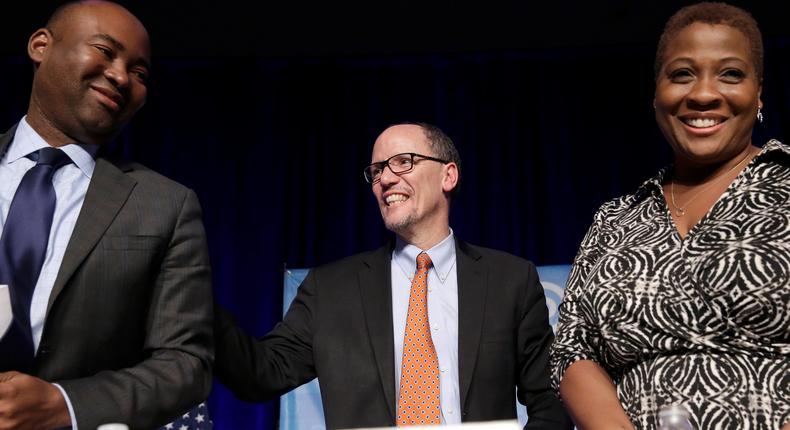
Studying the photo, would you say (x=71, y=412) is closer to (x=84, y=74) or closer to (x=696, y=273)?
(x=84, y=74)

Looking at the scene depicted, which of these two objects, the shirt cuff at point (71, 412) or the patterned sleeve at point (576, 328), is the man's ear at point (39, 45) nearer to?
the shirt cuff at point (71, 412)

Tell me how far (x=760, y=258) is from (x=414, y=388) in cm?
108

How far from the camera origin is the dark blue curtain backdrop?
449 centimetres

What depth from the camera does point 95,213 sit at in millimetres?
1807

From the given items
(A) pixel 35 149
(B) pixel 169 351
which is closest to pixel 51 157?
(A) pixel 35 149

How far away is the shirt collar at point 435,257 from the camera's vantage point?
2.71 m

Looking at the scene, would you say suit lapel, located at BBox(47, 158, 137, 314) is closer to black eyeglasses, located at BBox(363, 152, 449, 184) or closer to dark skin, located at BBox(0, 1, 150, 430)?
dark skin, located at BBox(0, 1, 150, 430)

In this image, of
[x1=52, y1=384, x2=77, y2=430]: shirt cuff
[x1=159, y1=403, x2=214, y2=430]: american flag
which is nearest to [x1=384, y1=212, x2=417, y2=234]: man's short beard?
[x1=159, y1=403, x2=214, y2=430]: american flag

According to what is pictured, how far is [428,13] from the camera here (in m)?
4.26

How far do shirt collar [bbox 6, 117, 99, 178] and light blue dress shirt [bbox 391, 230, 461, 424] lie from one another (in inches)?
39.6

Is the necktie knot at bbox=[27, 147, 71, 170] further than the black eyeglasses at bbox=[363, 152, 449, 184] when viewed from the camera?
No

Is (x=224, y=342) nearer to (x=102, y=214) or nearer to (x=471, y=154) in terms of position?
(x=102, y=214)

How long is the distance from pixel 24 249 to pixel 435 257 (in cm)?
130

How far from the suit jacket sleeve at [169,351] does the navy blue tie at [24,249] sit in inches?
4.2
